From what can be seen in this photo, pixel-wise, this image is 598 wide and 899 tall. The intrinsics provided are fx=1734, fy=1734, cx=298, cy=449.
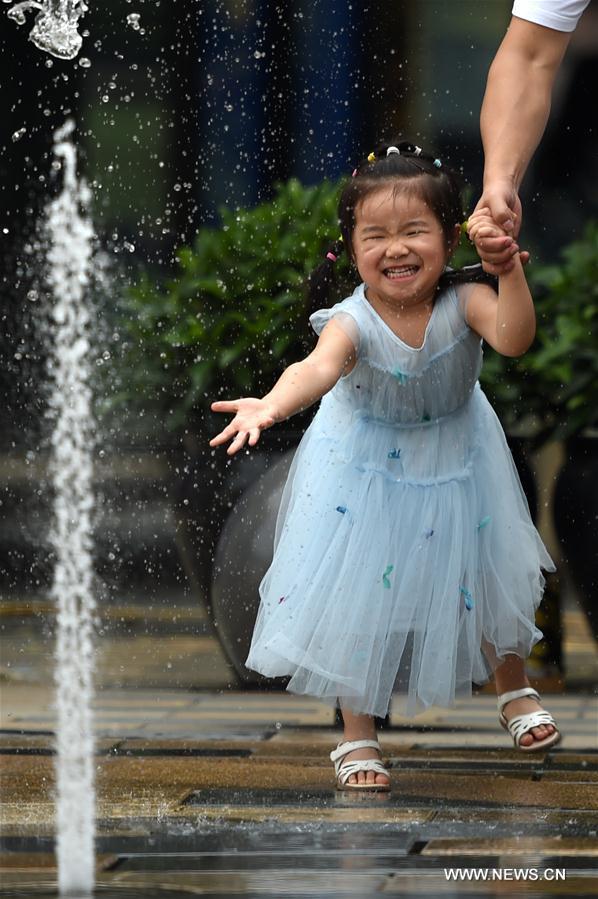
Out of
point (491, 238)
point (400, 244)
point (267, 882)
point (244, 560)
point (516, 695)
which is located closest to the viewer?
point (267, 882)

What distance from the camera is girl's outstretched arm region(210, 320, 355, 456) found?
2.65 meters

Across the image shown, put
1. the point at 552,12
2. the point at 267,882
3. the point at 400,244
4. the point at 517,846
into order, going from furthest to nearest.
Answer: the point at 400,244, the point at 552,12, the point at 517,846, the point at 267,882

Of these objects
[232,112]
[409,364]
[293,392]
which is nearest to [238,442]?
[293,392]

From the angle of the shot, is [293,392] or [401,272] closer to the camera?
[293,392]

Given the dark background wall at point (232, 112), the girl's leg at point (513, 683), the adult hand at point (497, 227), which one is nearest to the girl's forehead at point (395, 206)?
the adult hand at point (497, 227)

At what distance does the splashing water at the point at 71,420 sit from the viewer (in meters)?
6.73

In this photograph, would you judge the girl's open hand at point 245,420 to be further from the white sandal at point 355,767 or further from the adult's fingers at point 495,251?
the white sandal at point 355,767

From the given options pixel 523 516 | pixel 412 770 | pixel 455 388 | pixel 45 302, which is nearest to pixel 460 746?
pixel 412 770

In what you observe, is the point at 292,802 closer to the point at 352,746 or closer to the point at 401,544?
the point at 352,746

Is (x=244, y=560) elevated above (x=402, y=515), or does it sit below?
above

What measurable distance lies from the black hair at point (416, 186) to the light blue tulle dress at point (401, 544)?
0.09 m

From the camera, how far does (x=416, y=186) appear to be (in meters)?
3.22

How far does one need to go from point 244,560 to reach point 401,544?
120cm

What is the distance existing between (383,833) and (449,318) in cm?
102
